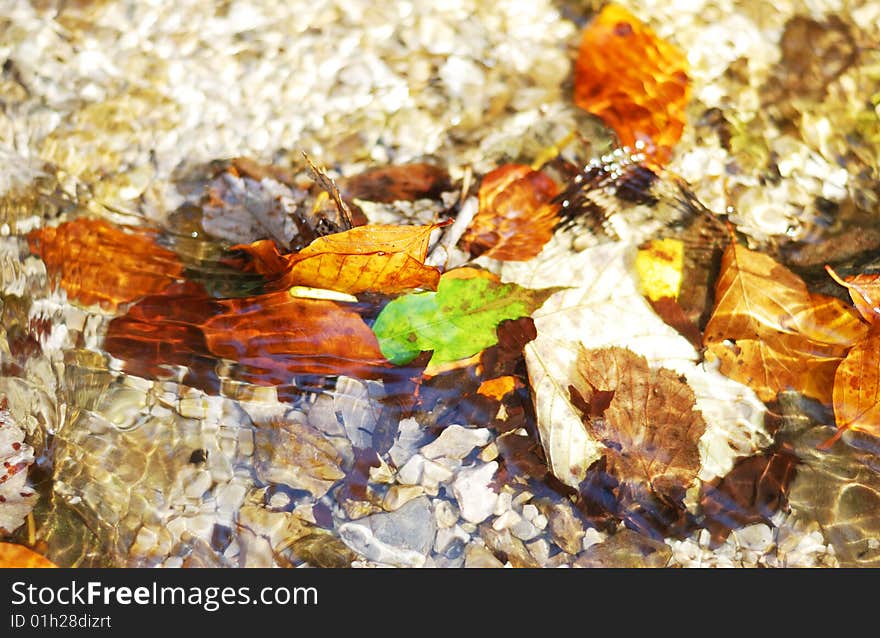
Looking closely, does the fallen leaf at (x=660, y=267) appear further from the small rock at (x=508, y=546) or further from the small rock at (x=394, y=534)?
the small rock at (x=394, y=534)

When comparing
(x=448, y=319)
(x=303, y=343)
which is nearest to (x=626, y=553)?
(x=448, y=319)

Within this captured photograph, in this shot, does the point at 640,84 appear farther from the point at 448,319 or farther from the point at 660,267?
the point at 448,319

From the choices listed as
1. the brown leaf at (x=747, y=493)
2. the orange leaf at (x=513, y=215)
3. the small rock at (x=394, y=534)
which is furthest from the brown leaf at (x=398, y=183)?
the brown leaf at (x=747, y=493)

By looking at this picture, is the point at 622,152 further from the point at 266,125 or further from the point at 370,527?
the point at 370,527

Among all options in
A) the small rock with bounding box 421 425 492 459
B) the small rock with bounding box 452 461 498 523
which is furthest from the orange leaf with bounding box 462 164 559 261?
the small rock with bounding box 452 461 498 523
